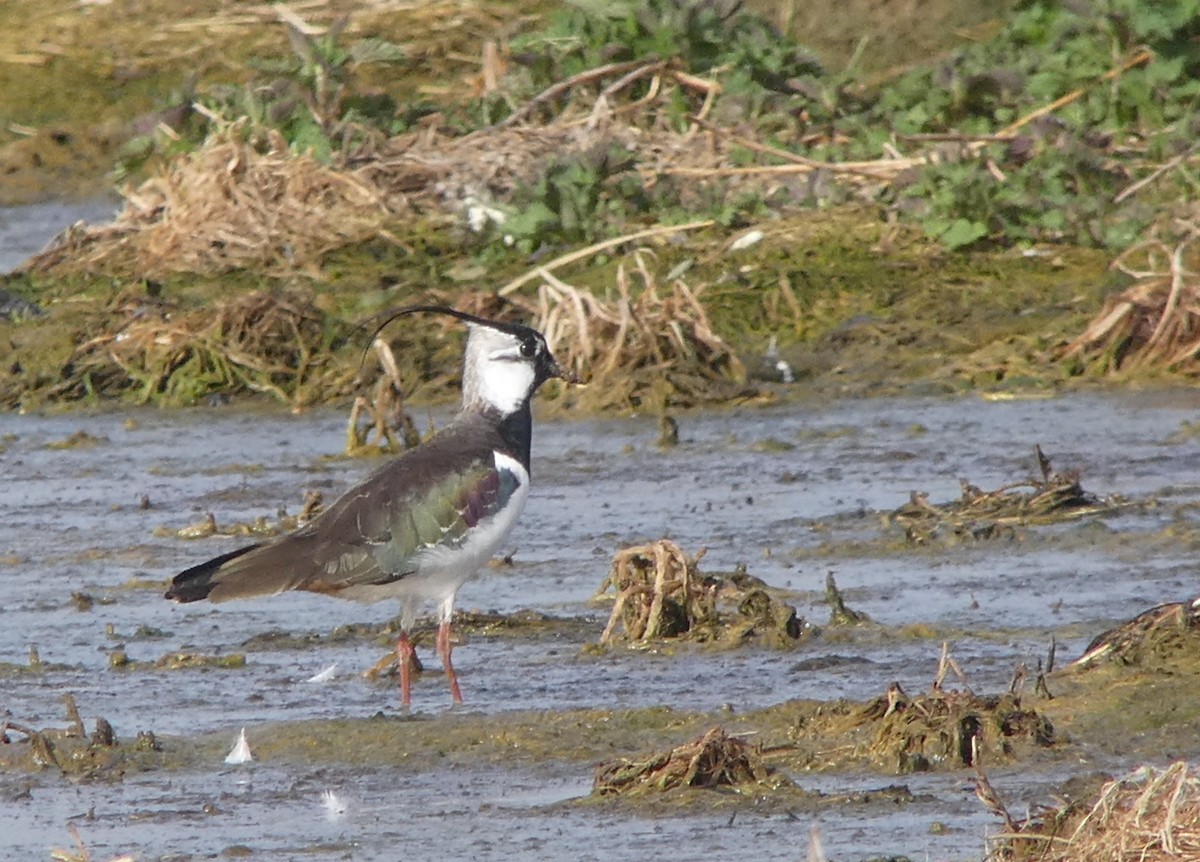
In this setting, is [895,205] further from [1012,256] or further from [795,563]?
[795,563]

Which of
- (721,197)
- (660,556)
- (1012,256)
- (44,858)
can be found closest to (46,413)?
(721,197)

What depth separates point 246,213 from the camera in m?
13.6

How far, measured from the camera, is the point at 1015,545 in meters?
9.03

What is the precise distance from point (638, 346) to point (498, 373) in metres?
3.39

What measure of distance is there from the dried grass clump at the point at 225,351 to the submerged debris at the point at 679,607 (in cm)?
479

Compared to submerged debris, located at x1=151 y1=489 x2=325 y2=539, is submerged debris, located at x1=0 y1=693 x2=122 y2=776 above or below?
above

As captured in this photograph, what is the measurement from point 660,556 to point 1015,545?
1.93 m

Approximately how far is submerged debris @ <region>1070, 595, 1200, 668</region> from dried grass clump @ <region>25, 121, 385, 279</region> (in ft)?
24.0

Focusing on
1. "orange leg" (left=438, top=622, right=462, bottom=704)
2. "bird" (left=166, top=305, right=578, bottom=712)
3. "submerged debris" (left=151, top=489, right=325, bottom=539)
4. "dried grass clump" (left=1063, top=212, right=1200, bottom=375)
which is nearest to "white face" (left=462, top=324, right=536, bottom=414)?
"bird" (left=166, top=305, right=578, bottom=712)

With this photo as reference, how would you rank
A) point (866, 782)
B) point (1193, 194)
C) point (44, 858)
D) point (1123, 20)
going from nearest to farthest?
point (44, 858) < point (866, 782) < point (1193, 194) < point (1123, 20)

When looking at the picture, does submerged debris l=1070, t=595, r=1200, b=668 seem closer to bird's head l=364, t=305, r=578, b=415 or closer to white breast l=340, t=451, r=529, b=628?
white breast l=340, t=451, r=529, b=628

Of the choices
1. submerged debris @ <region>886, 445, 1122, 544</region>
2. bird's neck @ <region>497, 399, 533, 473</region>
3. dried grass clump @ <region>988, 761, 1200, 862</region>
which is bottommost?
submerged debris @ <region>886, 445, 1122, 544</region>

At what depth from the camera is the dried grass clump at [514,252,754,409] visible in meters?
11.5

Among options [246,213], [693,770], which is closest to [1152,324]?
[246,213]
